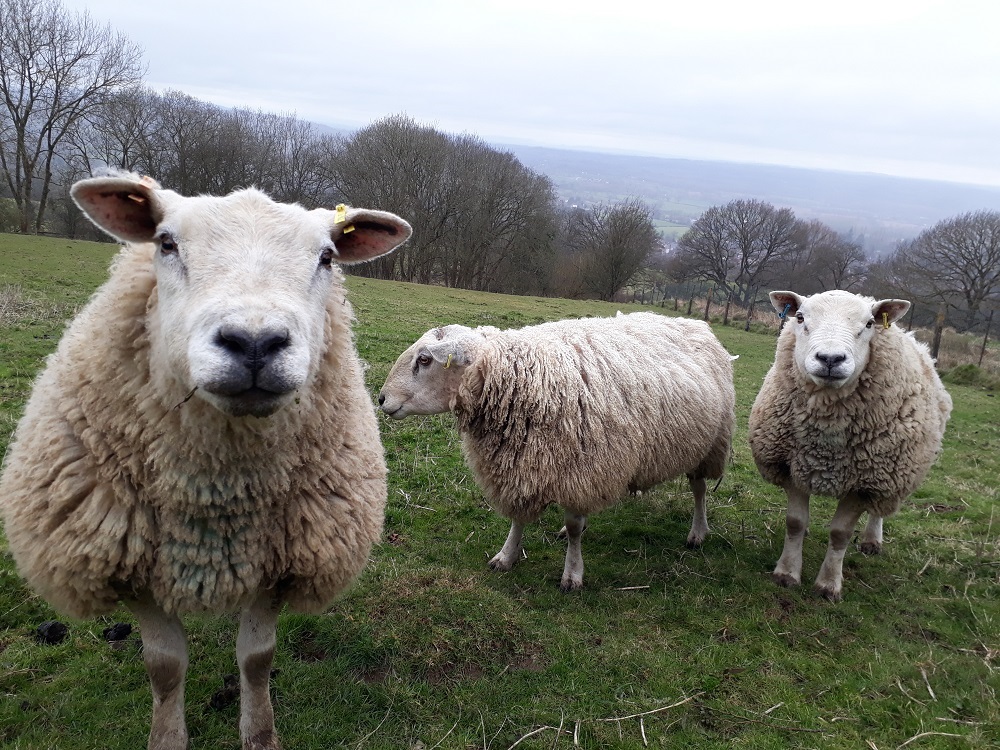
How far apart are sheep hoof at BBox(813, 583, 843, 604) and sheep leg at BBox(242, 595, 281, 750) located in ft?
14.0

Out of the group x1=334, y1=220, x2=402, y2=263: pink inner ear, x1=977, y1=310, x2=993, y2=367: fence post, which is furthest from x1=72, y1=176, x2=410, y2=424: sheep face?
x1=977, y1=310, x2=993, y2=367: fence post

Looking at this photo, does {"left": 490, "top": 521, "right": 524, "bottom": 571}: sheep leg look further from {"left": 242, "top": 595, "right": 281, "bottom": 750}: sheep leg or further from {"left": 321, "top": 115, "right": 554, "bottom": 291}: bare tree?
{"left": 321, "top": 115, "right": 554, "bottom": 291}: bare tree

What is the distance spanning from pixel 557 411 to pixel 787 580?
2548 millimetres

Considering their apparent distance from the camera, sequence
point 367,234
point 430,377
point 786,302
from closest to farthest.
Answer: point 367,234, point 430,377, point 786,302

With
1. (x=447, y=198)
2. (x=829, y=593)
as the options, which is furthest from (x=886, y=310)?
(x=447, y=198)

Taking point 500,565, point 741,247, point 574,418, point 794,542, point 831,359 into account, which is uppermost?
point 741,247

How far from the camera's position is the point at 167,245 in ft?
7.43

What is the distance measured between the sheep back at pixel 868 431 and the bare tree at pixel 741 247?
1679 inches

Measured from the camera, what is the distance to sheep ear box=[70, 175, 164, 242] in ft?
7.45

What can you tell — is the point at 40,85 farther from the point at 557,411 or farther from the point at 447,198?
the point at 557,411

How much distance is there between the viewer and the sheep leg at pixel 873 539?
5738 mm

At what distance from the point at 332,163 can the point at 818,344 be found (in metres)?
35.2

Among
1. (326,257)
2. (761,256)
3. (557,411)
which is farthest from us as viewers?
(761,256)

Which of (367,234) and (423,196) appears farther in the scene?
(423,196)
